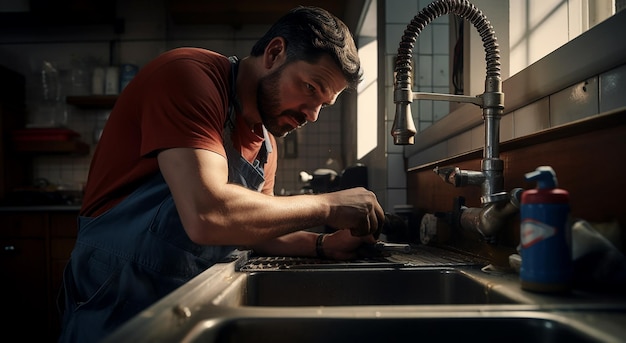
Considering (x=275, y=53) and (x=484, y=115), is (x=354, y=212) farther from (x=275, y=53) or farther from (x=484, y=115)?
(x=275, y=53)

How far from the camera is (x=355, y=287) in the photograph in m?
1.04

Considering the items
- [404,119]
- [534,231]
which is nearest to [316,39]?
[404,119]

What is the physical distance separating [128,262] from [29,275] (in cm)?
283

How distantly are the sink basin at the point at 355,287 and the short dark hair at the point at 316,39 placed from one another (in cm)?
57

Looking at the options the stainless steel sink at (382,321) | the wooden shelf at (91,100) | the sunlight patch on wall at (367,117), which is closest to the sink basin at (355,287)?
the stainless steel sink at (382,321)

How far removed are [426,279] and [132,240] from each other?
0.63 m

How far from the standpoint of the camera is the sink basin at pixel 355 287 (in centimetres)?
98

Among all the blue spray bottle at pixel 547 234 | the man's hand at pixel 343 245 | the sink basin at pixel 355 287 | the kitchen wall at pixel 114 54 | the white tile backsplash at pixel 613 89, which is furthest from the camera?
the kitchen wall at pixel 114 54

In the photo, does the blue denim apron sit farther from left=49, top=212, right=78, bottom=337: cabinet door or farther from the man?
left=49, top=212, right=78, bottom=337: cabinet door

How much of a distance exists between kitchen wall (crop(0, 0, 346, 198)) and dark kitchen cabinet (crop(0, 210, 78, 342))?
894mm

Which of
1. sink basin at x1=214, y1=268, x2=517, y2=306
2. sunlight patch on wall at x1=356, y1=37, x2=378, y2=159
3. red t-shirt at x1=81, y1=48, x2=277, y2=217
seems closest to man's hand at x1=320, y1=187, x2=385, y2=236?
sink basin at x1=214, y1=268, x2=517, y2=306

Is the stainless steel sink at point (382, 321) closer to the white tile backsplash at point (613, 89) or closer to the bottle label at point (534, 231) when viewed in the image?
the bottle label at point (534, 231)

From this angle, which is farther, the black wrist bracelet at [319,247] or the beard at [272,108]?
the beard at [272,108]

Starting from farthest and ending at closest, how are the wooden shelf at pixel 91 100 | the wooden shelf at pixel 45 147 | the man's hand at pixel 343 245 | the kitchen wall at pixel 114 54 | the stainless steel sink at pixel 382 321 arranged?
1. the kitchen wall at pixel 114 54
2. the wooden shelf at pixel 91 100
3. the wooden shelf at pixel 45 147
4. the man's hand at pixel 343 245
5. the stainless steel sink at pixel 382 321
